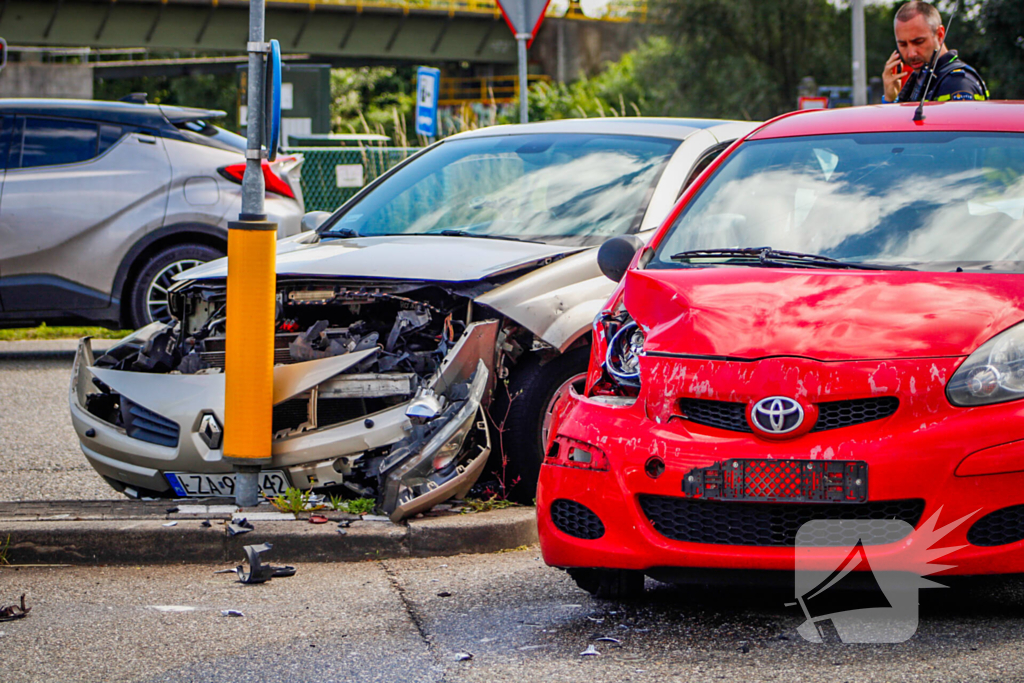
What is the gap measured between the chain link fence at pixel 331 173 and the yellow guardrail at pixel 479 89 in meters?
43.9

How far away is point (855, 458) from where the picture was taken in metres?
3.49

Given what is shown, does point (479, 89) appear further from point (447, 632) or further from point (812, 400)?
point (812, 400)

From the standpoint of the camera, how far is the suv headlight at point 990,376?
3512 millimetres

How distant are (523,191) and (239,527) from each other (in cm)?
226

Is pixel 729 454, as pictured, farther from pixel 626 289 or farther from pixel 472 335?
pixel 472 335

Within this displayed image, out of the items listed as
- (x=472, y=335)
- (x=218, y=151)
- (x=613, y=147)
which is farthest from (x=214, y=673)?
(x=218, y=151)

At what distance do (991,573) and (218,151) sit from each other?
25.5 feet

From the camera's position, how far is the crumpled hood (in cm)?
522

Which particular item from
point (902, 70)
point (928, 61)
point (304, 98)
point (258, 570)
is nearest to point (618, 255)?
point (258, 570)

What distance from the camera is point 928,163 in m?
4.56

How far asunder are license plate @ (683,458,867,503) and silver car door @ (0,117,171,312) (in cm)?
704

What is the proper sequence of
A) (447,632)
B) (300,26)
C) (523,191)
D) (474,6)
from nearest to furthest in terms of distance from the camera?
1. (447,632)
2. (523,191)
3. (300,26)
4. (474,6)

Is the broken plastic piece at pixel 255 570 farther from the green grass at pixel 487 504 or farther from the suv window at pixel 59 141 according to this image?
the suv window at pixel 59 141

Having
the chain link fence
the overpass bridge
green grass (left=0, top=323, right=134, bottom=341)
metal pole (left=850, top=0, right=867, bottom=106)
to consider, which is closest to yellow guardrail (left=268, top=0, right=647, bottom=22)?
the overpass bridge
